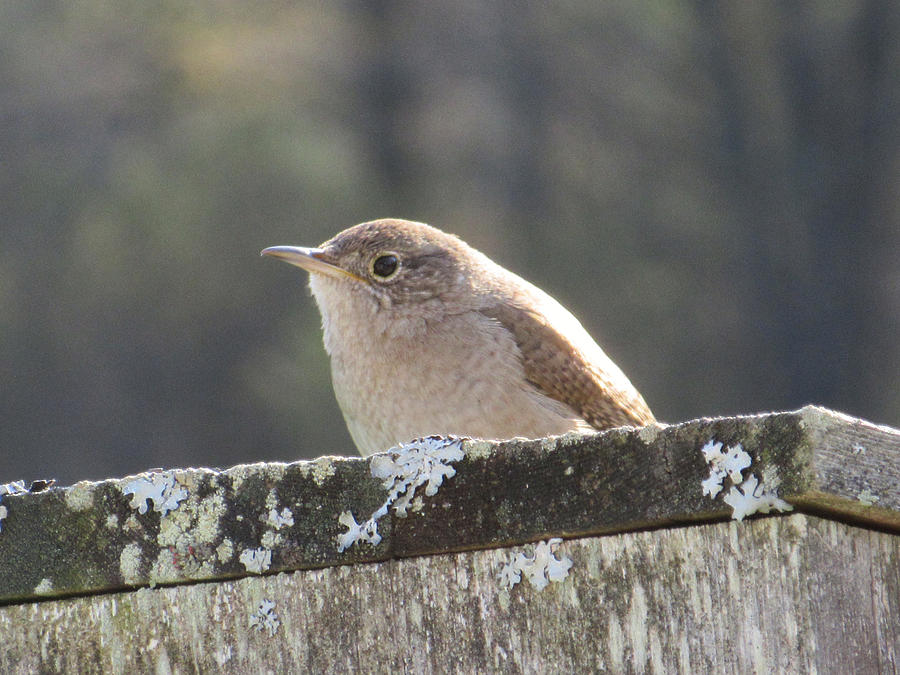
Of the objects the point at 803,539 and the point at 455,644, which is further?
the point at 455,644

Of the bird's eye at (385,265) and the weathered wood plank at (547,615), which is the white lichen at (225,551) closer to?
the weathered wood plank at (547,615)

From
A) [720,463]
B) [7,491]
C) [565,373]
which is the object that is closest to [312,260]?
[565,373]

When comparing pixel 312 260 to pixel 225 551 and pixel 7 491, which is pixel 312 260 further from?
pixel 225 551

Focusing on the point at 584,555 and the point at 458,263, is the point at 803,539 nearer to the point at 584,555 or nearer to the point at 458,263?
the point at 584,555

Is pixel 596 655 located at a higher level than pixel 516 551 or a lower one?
lower

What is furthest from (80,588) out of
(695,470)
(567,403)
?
(567,403)
